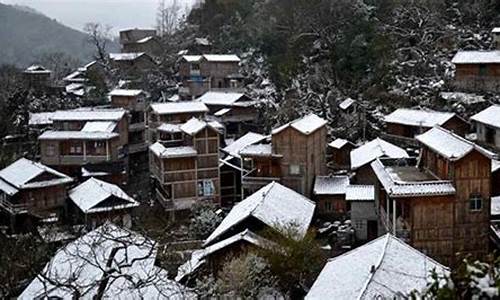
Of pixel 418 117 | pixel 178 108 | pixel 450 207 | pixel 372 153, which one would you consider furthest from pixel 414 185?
pixel 178 108

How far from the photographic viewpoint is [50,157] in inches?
1328

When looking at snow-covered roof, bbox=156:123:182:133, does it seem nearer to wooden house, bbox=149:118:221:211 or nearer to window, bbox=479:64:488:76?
wooden house, bbox=149:118:221:211

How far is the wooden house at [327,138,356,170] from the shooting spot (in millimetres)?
31188

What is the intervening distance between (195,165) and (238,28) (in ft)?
78.1

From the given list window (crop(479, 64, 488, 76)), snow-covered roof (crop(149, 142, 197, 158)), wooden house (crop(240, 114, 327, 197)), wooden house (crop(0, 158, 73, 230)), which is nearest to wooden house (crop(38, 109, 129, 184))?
snow-covered roof (crop(149, 142, 197, 158))

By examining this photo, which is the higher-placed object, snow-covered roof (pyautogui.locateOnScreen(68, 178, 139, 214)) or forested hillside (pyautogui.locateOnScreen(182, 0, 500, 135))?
forested hillside (pyautogui.locateOnScreen(182, 0, 500, 135))

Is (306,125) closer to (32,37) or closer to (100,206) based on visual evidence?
(100,206)

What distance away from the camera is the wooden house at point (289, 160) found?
89.7 feet

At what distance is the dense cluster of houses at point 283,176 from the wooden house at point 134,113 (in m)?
0.08

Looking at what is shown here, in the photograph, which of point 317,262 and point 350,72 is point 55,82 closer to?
point 350,72

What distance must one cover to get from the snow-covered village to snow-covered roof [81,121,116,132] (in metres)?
0.09

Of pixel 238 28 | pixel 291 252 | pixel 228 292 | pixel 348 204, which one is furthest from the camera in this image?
pixel 238 28

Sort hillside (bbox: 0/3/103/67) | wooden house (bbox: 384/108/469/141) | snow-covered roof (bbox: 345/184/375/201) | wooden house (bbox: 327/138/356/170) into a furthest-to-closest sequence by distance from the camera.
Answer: hillside (bbox: 0/3/103/67) → wooden house (bbox: 327/138/356/170) → wooden house (bbox: 384/108/469/141) → snow-covered roof (bbox: 345/184/375/201)

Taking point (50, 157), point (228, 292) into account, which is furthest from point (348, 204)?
point (50, 157)
